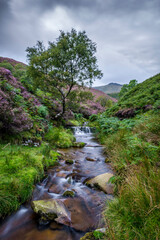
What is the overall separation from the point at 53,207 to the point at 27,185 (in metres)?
0.83

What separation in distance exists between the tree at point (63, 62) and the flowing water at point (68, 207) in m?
7.51

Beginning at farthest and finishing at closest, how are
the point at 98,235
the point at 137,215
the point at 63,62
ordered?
the point at 63,62 < the point at 98,235 < the point at 137,215

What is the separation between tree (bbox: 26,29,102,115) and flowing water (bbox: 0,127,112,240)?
24.6 ft

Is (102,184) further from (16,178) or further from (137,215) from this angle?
(16,178)

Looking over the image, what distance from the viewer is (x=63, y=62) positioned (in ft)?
31.1

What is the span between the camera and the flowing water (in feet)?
7.02

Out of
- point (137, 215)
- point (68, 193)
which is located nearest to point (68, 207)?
point (68, 193)

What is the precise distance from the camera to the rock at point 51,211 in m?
2.35

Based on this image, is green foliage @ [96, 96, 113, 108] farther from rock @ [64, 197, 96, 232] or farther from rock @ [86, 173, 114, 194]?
rock @ [64, 197, 96, 232]

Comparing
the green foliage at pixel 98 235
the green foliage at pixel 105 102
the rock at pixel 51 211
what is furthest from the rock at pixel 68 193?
the green foliage at pixel 105 102

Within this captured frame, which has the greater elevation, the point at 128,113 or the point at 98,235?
the point at 128,113

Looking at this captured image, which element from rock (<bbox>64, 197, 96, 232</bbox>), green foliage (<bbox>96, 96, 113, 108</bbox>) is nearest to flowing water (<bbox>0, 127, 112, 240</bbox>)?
rock (<bbox>64, 197, 96, 232</bbox>)

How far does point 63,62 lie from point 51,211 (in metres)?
9.63

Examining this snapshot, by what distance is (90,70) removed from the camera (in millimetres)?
10062
